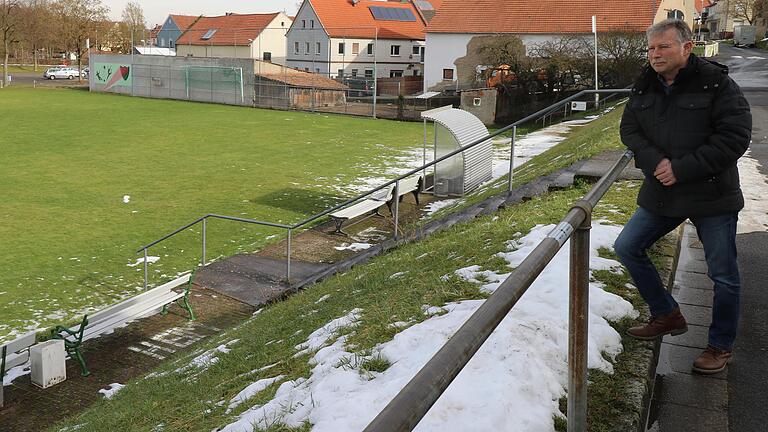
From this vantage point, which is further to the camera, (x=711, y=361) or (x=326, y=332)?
(x=326, y=332)

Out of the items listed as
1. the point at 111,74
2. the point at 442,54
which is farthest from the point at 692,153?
the point at 111,74

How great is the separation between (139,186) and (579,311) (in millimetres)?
19817

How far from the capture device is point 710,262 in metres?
4.00

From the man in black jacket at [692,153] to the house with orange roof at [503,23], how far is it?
43.4 metres

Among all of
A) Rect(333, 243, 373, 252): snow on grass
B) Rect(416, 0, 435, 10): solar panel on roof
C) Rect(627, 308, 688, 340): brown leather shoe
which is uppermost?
Rect(416, 0, 435, 10): solar panel on roof

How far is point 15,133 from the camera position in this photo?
32781mm

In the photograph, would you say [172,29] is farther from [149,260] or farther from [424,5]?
[149,260]

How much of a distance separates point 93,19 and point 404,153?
60854 mm

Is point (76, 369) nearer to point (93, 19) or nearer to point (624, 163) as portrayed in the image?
point (624, 163)

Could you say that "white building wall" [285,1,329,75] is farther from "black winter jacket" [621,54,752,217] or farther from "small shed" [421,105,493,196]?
"black winter jacket" [621,54,752,217]

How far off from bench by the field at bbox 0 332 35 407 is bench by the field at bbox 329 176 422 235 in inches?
264

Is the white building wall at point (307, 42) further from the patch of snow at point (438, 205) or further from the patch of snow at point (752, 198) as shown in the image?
the patch of snow at point (752, 198)

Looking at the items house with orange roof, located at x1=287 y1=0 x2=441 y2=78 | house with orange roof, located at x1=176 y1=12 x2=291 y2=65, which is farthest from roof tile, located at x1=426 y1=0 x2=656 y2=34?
house with orange roof, located at x1=176 y1=12 x2=291 y2=65

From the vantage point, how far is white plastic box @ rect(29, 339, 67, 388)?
820 cm
